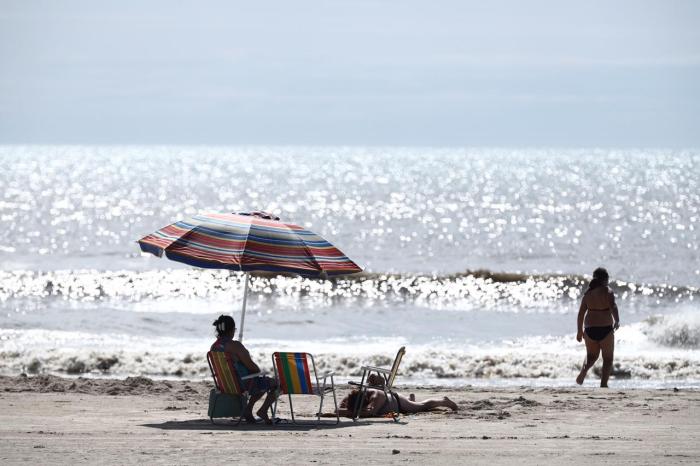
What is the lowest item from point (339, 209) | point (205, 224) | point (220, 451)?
point (220, 451)

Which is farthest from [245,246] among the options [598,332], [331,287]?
[331,287]

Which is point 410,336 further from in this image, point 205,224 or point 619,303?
point 205,224

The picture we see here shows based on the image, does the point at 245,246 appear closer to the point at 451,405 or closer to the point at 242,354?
the point at 242,354

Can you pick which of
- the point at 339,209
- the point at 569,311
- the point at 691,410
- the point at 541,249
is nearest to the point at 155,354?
the point at 691,410

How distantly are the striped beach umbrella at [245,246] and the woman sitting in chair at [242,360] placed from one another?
1.30 feet

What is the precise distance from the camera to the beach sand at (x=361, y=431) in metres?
8.62

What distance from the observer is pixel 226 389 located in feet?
34.4

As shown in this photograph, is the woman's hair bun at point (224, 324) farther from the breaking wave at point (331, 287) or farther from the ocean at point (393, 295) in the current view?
the breaking wave at point (331, 287)

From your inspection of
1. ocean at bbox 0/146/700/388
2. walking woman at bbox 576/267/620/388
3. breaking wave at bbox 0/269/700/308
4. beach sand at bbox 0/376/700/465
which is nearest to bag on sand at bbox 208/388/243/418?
beach sand at bbox 0/376/700/465

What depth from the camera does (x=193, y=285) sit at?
3225cm

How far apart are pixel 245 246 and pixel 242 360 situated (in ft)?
3.31

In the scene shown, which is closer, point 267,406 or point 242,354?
point 242,354

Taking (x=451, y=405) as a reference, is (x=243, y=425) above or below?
below

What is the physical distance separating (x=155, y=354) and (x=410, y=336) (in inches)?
247
